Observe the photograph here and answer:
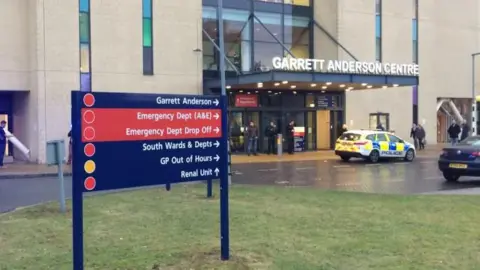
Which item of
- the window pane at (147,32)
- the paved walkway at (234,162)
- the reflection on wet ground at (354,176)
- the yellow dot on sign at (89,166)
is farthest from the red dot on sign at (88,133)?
the window pane at (147,32)

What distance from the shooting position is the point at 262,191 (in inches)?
506

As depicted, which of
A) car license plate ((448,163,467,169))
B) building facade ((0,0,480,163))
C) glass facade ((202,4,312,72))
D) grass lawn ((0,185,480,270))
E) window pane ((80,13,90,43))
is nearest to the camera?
grass lawn ((0,185,480,270))

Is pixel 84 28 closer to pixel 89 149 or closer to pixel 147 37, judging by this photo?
pixel 147 37

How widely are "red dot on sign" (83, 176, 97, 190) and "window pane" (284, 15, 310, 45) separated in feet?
92.1

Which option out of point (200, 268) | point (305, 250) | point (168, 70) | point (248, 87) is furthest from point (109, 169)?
point (248, 87)

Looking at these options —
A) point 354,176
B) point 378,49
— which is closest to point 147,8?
point 354,176

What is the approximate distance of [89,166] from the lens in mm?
5230

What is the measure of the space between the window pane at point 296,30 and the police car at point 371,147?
9.19 m

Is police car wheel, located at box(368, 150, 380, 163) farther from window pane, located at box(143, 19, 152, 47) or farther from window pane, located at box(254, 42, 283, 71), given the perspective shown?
window pane, located at box(143, 19, 152, 47)

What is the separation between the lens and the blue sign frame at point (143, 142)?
5168 mm

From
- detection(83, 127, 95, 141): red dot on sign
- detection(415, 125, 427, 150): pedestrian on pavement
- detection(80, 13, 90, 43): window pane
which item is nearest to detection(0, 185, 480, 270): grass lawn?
detection(83, 127, 95, 141): red dot on sign

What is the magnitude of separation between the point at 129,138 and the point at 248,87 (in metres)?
24.0

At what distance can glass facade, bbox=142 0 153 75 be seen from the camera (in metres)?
26.4

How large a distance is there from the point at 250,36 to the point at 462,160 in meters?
16.8
